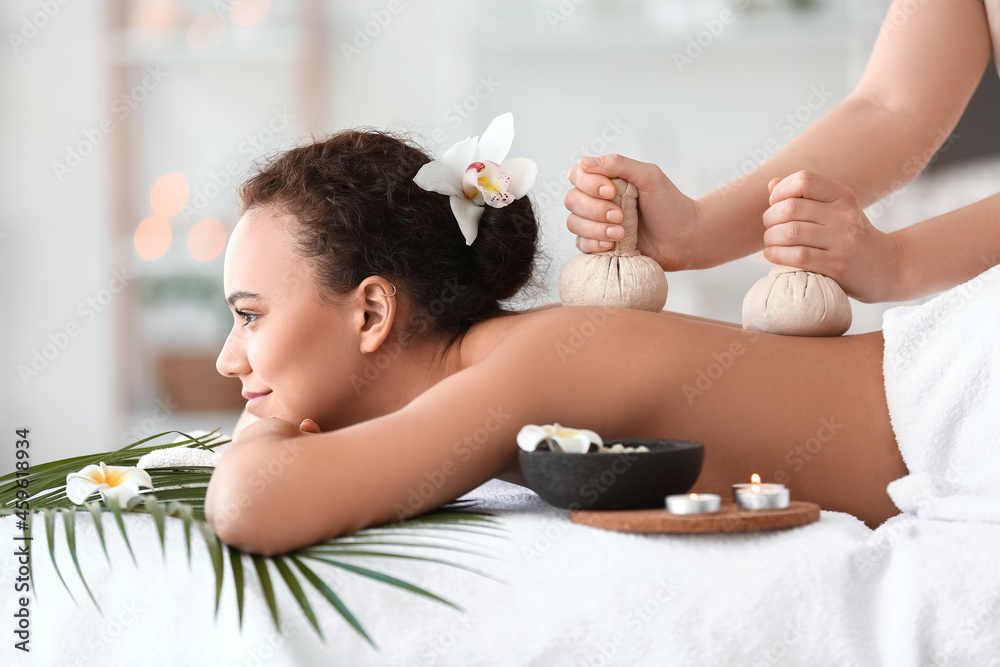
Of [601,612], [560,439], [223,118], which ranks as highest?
[223,118]

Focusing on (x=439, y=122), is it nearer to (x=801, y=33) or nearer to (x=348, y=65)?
(x=348, y=65)

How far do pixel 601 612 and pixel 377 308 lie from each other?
514 millimetres

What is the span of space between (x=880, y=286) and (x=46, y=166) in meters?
2.69

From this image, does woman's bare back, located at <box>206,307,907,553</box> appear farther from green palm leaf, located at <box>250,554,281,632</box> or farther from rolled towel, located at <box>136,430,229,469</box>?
rolled towel, located at <box>136,430,229,469</box>

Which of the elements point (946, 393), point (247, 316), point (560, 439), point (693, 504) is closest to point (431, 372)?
point (247, 316)

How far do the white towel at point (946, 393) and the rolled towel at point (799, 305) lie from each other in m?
0.06

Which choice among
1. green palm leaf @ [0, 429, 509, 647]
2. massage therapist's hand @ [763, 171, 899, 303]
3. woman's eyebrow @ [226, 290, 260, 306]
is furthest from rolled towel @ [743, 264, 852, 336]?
woman's eyebrow @ [226, 290, 260, 306]

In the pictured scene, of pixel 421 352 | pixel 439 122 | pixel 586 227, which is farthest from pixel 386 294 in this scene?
pixel 439 122

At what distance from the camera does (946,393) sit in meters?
0.93

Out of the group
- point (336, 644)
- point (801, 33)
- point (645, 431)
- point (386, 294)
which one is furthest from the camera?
point (801, 33)

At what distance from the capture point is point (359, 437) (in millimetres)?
774

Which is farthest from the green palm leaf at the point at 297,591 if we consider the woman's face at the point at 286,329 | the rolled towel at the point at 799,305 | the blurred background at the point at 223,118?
the blurred background at the point at 223,118

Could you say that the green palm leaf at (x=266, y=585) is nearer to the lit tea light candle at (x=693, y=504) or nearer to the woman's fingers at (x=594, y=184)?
the lit tea light candle at (x=693, y=504)

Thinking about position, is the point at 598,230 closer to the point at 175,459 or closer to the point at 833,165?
the point at 833,165
